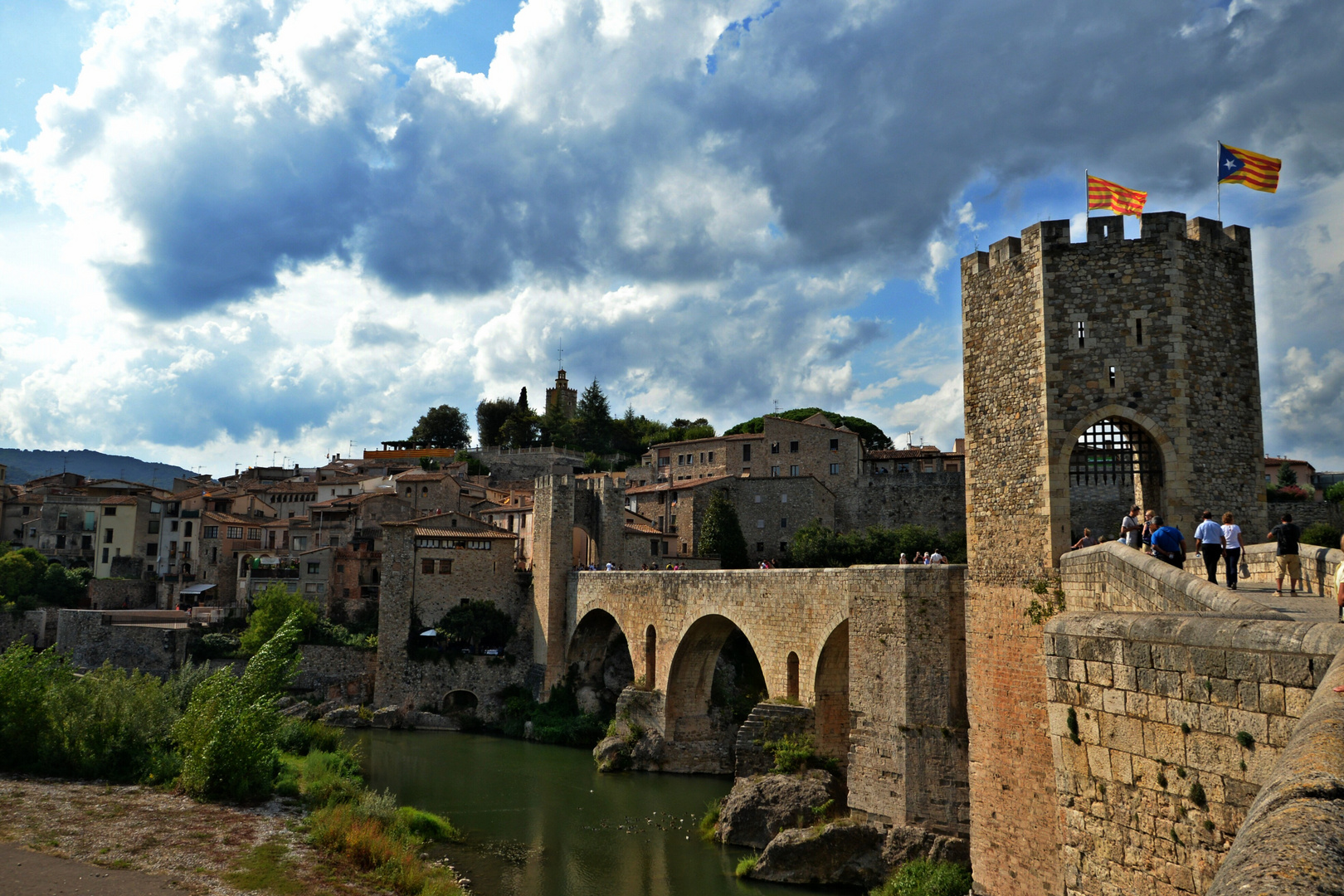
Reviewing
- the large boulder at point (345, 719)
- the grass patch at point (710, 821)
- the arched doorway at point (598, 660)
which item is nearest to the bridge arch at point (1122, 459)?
the grass patch at point (710, 821)

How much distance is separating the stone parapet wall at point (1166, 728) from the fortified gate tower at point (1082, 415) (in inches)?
281

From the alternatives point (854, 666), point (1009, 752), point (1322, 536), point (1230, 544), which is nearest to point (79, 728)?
point (854, 666)

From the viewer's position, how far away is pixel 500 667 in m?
40.8

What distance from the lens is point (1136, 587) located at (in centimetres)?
989

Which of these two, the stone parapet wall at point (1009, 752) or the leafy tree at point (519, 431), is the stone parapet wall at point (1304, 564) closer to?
the stone parapet wall at point (1009, 752)

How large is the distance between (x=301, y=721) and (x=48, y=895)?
17.5 meters

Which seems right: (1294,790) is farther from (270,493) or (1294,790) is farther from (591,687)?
(270,493)

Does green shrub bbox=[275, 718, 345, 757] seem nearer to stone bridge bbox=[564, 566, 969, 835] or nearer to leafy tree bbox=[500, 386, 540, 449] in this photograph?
stone bridge bbox=[564, 566, 969, 835]

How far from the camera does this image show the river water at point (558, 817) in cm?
2030

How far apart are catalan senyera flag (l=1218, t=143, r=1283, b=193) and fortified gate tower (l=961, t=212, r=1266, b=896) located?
0.75 meters

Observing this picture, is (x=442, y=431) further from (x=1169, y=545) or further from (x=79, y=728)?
(x=1169, y=545)

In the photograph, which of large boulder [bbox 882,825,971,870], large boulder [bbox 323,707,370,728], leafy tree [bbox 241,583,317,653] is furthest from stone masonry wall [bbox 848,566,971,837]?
leafy tree [bbox 241,583,317,653]

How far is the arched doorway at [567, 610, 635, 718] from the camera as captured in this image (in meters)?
38.6

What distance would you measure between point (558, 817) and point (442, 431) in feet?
237
